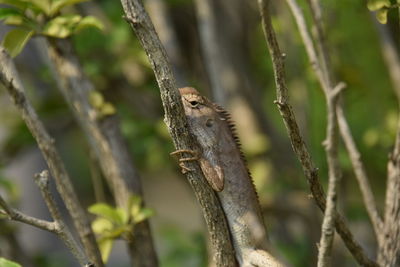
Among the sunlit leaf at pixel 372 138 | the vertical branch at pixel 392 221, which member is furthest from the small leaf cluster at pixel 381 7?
the sunlit leaf at pixel 372 138

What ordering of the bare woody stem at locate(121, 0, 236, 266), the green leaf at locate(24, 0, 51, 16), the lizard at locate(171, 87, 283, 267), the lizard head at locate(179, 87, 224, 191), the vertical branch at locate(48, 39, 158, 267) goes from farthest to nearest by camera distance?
the vertical branch at locate(48, 39, 158, 267)
the lizard head at locate(179, 87, 224, 191)
the lizard at locate(171, 87, 283, 267)
the green leaf at locate(24, 0, 51, 16)
the bare woody stem at locate(121, 0, 236, 266)

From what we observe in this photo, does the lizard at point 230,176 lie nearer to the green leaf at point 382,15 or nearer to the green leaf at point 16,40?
the green leaf at point 16,40

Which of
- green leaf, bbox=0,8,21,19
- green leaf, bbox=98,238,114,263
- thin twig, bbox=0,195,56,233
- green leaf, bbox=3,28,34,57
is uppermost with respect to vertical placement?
green leaf, bbox=0,8,21,19

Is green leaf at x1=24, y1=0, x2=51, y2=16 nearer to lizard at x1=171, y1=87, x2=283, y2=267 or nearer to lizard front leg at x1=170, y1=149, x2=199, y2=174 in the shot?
lizard at x1=171, y1=87, x2=283, y2=267

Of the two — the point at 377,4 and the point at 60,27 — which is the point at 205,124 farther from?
the point at 377,4

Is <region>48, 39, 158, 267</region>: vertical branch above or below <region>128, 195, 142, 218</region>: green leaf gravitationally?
above

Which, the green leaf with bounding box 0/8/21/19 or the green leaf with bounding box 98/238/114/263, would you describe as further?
the green leaf with bounding box 98/238/114/263

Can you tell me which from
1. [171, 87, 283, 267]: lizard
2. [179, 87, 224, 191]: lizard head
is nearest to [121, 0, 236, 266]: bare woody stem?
[171, 87, 283, 267]: lizard
